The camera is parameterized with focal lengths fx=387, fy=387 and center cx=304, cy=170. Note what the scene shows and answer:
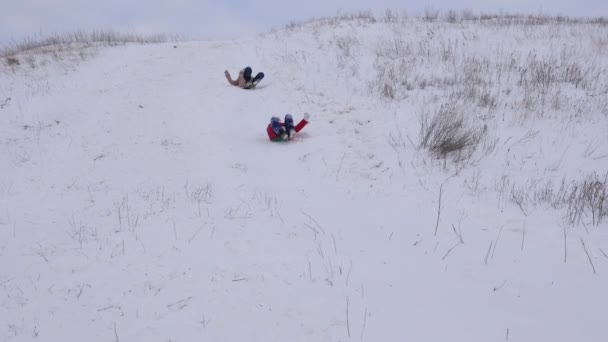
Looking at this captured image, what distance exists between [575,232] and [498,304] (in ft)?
4.31

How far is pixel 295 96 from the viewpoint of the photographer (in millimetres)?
8094

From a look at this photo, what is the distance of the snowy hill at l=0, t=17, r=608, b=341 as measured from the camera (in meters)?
2.72

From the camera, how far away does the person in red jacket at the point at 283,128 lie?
610 cm

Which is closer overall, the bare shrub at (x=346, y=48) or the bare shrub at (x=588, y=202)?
the bare shrub at (x=588, y=202)

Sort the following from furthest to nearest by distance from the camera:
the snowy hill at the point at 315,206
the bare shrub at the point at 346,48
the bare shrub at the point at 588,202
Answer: the bare shrub at the point at 346,48
the bare shrub at the point at 588,202
the snowy hill at the point at 315,206

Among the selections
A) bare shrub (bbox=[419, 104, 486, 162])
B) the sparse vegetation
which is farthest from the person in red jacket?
the sparse vegetation

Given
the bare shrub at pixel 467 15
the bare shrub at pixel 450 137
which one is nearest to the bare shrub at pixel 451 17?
the bare shrub at pixel 467 15

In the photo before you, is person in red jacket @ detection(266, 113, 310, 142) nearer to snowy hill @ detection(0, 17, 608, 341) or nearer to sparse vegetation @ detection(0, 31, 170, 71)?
snowy hill @ detection(0, 17, 608, 341)

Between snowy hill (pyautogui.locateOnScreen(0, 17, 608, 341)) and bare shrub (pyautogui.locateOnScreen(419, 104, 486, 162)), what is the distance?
0.03 m

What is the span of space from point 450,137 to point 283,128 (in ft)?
8.11

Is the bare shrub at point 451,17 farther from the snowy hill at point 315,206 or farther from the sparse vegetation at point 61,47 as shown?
the sparse vegetation at point 61,47

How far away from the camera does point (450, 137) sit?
5.18 metres

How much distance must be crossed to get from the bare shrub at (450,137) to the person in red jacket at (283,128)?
186 centimetres

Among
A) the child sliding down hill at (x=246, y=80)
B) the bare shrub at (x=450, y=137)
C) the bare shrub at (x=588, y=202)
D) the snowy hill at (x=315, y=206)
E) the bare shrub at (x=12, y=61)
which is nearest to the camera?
the snowy hill at (x=315, y=206)
